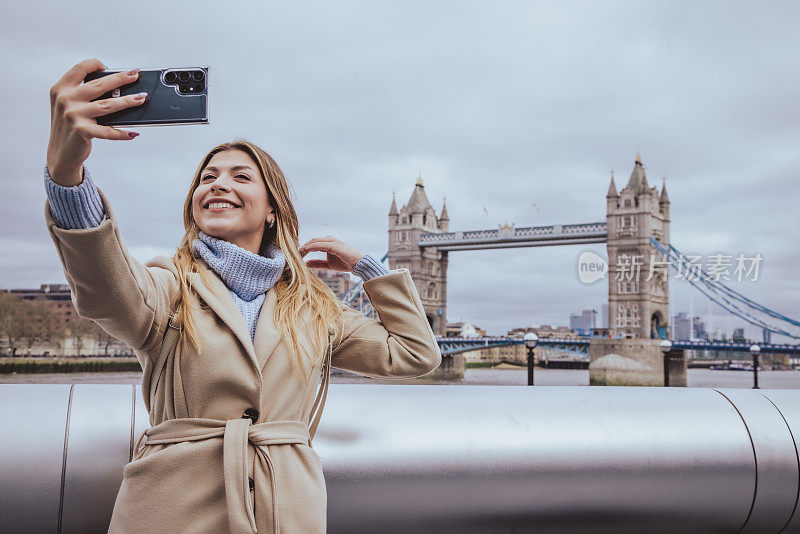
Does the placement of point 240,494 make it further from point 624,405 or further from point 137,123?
point 624,405

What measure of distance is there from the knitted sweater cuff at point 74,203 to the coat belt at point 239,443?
263mm

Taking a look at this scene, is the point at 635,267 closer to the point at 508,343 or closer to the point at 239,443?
the point at 508,343

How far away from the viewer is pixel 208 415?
857mm

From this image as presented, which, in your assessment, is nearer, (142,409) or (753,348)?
(142,409)

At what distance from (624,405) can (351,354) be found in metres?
0.53

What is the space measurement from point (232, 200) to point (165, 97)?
8.8 inches

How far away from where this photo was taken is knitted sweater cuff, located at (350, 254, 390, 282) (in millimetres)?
1079

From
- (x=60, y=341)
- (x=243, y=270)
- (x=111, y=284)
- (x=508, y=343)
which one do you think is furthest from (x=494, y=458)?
(x=60, y=341)

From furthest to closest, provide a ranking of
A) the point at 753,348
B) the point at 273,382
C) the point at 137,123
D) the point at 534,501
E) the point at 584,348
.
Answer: the point at 584,348 < the point at 753,348 < the point at 534,501 < the point at 273,382 < the point at 137,123

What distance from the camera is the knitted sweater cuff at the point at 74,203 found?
2.31ft

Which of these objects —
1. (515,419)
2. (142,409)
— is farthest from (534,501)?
(142,409)

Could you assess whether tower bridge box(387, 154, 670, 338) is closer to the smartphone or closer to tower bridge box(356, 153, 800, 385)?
tower bridge box(356, 153, 800, 385)

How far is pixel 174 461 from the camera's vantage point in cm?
83

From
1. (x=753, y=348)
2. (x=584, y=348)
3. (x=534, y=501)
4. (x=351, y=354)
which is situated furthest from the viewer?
(x=584, y=348)
